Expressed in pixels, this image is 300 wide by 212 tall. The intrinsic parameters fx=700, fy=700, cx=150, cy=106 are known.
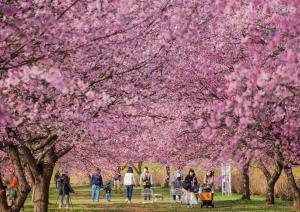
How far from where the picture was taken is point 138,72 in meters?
15.5

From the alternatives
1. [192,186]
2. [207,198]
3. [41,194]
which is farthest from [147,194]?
[41,194]

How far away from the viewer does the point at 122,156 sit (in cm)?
3891

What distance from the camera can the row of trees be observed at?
31.3 ft

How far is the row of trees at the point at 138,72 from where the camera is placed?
953 cm

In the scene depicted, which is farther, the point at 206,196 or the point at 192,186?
the point at 192,186

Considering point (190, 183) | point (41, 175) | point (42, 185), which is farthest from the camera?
point (190, 183)

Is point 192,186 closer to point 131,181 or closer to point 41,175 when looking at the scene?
point 131,181

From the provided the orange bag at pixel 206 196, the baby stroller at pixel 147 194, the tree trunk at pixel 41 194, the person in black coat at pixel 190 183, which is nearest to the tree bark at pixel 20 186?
the tree trunk at pixel 41 194

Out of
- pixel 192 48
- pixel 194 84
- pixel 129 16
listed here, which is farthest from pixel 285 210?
pixel 129 16

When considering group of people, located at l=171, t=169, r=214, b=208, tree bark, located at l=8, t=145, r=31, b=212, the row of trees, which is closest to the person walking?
group of people, located at l=171, t=169, r=214, b=208

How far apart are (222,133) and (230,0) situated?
13500 mm

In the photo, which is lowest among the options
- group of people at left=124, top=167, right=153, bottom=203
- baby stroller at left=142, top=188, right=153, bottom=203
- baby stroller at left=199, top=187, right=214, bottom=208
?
baby stroller at left=199, top=187, right=214, bottom=208

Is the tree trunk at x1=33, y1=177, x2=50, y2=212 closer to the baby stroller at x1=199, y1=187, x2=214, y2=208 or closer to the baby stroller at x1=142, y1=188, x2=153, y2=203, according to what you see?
the baby stroller at x1=199, y1=187, x2=214, y2=208

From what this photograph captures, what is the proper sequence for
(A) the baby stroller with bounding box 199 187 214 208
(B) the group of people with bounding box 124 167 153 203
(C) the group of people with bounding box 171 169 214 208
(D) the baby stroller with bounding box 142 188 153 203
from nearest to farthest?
(A) the baby stroller with bounding box 199 187 214 208, (C) the group of people with bounding box 171 169 214 208, (B) the group of people with bounding box 124 167 153 203, (D) the baby stroller with bounding box 142 188 153 203
